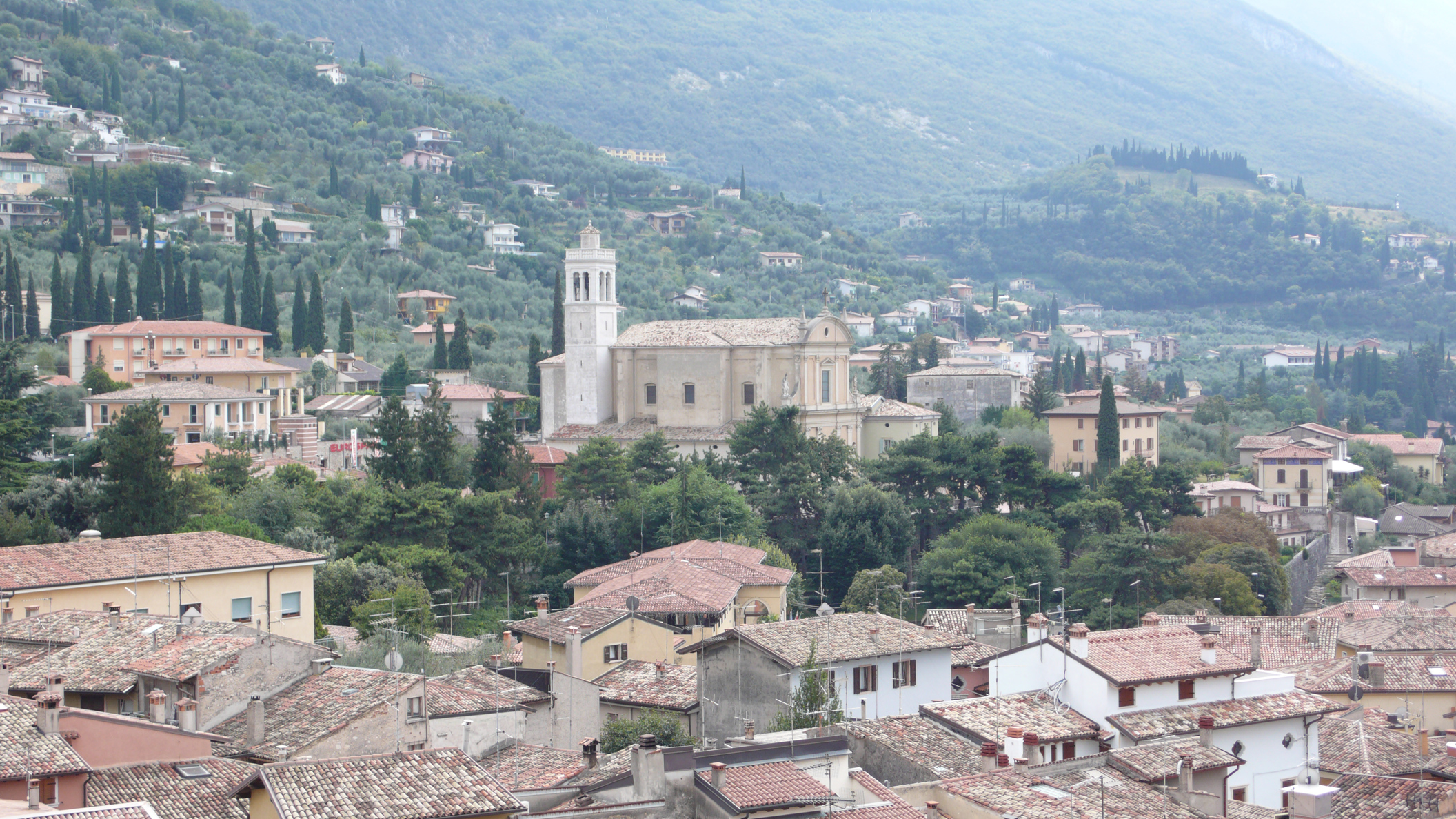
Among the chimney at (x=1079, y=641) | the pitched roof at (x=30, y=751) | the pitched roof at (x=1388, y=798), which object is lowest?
the pitched roof at (x=1388, y=798)

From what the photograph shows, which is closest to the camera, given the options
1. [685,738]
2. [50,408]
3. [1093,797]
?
[1093,797]

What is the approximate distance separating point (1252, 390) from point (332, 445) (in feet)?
233

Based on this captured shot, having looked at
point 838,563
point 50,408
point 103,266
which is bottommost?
point 838,563

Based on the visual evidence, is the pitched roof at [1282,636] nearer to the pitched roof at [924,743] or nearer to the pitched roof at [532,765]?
the pitched roof at [924,743]

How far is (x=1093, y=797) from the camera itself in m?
19.1

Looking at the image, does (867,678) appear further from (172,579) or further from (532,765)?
(172,579)

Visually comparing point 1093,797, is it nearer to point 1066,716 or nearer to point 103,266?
point 1066,716

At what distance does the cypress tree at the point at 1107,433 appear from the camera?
224 feet

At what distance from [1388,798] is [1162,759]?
2734mm

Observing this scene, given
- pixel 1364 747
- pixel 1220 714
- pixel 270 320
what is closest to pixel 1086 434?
pixel 270 320

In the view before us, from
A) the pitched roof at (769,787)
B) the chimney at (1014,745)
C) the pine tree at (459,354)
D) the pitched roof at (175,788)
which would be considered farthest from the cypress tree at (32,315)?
the pitched roof at (769,787)

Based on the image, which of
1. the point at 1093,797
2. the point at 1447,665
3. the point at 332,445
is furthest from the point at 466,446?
the point at 1093,797

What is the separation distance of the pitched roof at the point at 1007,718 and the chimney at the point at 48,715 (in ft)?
37.1

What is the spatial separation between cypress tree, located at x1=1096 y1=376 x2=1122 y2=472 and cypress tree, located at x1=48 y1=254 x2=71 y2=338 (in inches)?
1736
